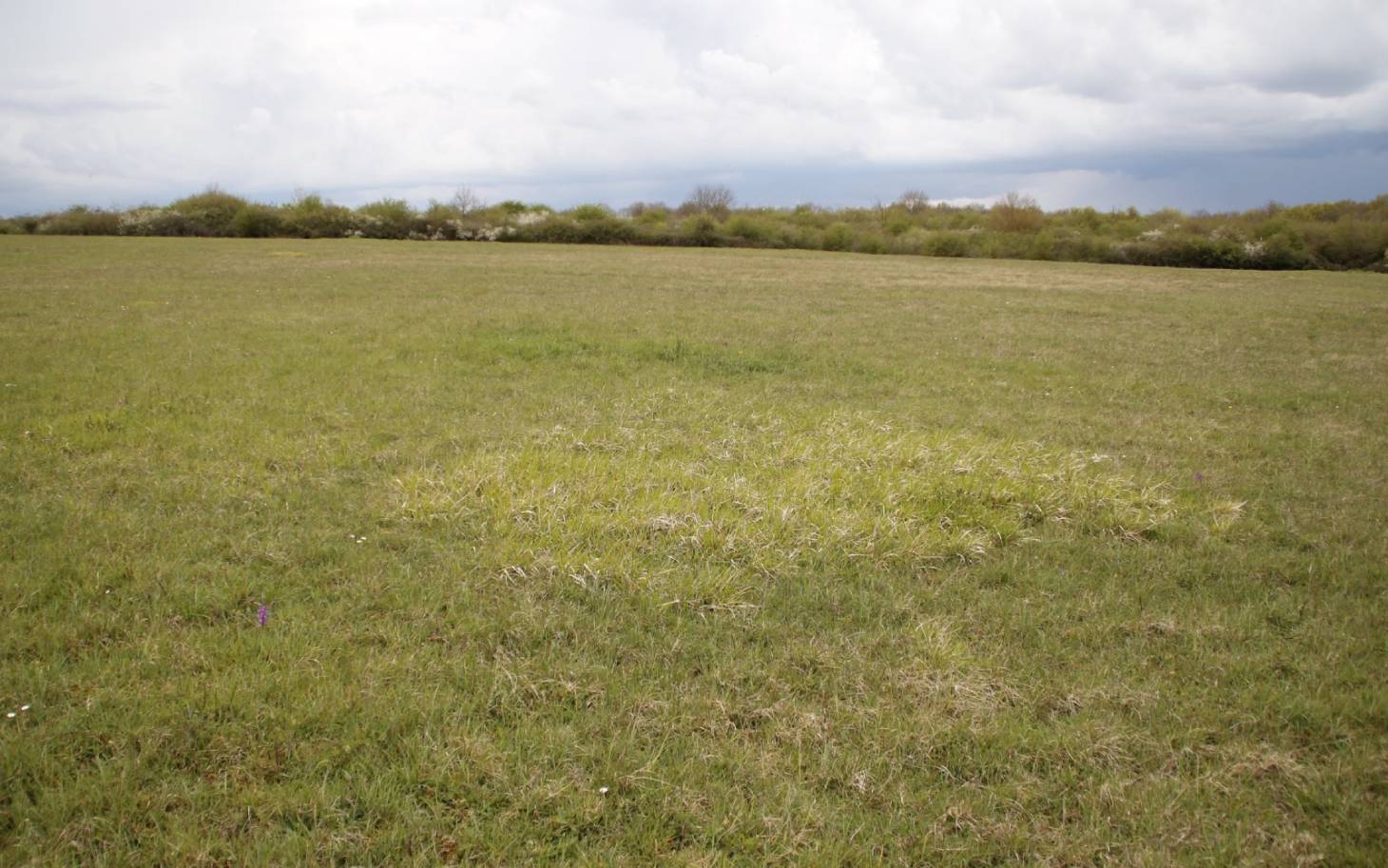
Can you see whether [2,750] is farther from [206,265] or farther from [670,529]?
[206,265]

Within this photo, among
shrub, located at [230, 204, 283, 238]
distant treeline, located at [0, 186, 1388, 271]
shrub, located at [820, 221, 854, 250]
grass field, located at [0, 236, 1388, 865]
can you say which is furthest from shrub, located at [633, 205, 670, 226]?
grass field, located at [0, 236, 1388, 865]

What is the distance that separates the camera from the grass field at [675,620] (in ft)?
10.2

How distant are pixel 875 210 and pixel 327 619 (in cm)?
7034

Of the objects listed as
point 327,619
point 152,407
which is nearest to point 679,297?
point 152,407

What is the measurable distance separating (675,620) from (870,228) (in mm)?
59024

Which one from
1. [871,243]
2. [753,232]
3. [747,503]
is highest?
[753,232]

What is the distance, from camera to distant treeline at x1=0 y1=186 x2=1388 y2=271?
43.9m

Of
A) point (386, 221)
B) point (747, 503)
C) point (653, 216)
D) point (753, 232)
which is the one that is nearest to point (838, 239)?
point (753, 232)

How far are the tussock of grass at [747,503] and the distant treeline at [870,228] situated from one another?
150 feet

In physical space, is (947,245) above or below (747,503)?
above

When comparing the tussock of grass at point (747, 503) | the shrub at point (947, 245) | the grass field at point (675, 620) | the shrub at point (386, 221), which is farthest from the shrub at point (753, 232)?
the tussock of grass at point (747, 503)

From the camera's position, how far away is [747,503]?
6.21 metres

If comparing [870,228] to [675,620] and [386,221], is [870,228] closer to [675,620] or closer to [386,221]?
[386,221]

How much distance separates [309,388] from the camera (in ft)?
31.8
